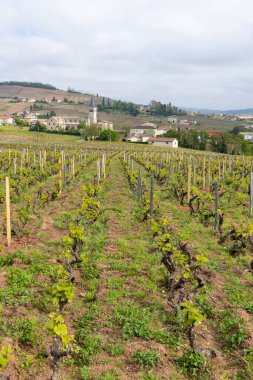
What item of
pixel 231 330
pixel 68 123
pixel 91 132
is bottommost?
pixel 231 330

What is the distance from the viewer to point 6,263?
8.11 m

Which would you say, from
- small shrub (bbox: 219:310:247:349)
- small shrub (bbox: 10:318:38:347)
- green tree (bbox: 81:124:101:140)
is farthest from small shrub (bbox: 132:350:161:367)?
green tree (bbox: 81:124:101:140)

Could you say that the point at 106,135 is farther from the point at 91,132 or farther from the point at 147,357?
the point at 147,357

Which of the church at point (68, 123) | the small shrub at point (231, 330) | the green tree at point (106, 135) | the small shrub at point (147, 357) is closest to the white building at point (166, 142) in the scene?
the green tree at point (106, 135)

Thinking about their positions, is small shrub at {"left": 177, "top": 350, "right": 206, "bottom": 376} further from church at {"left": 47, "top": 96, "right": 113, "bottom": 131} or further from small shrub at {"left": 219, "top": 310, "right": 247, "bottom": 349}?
church at {"left": 47, "top": 96, "right": 113, "bottom": 131}

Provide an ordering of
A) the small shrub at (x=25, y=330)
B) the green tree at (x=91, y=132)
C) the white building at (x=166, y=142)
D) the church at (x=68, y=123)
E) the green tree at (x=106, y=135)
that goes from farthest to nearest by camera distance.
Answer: the church at (x=68, y=123) < the white building at (x=166, y=142) < the green tree at (x=91, y=132) < the green tree at (x=106, y=135) < the small shrub at (x=25, y=330)

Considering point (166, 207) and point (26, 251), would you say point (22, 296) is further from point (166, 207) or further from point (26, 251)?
point (166, 207)

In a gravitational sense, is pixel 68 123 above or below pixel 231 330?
above

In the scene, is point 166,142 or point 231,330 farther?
point 166,142

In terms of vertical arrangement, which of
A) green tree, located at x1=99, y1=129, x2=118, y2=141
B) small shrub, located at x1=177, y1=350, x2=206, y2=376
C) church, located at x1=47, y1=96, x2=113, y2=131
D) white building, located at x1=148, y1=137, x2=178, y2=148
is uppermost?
church, located at x1=47, y1=96, x2=113, y2=131

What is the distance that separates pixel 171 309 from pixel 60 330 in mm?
2659

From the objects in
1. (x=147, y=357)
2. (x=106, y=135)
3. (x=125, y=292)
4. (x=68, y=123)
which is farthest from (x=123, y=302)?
(x=68, y=123)

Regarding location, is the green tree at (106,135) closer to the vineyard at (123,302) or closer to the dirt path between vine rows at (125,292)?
the dirt path between vine rows at (125,292)

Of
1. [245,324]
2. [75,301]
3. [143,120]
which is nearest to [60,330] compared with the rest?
[75,301]
